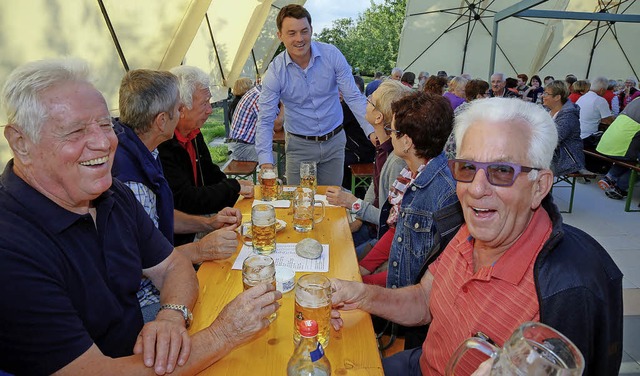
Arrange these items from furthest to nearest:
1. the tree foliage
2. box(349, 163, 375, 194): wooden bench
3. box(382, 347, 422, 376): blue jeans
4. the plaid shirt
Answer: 1. the tree foliage
2. the plaid shirt
3. box(349, 163, 375, 194): wooden bench
4. box(382, 347, 422, 376): blue jeans

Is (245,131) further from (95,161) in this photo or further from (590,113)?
(590,113)

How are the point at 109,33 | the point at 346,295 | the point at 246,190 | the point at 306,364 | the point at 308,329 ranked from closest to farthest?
the point at 308,329 < the point at 306,364 < the point at 346,295 < the point at 246,190 < the point at 109,33

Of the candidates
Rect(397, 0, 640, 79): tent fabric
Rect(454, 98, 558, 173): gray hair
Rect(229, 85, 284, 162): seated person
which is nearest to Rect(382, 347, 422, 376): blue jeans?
Rect(454, 98, 558, 173): gray hair

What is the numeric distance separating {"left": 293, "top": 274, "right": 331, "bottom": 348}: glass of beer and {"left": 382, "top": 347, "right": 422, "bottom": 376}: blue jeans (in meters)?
0.61

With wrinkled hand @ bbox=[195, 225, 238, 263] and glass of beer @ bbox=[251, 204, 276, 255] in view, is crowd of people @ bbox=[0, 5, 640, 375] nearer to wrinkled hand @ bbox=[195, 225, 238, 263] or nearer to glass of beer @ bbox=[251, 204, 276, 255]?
wrinkled hand @ bbox=[195, 225, 238, 263]

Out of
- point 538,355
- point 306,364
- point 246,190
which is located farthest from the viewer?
point 246,190

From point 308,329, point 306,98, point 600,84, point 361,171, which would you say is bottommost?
point 361,171

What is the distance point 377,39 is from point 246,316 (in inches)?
1515

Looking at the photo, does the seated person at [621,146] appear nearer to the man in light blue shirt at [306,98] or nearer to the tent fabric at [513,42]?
the man in light blue shirt at [306,98]

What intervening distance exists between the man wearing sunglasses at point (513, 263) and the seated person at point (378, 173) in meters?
1.18

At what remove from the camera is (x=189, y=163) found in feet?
10.1

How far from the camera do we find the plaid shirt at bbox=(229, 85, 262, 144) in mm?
5820

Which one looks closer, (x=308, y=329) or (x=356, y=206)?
(x=308, y=329)

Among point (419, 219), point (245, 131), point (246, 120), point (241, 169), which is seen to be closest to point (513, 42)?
point (246, 120)
